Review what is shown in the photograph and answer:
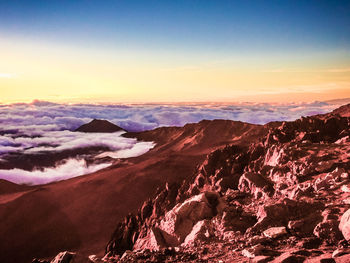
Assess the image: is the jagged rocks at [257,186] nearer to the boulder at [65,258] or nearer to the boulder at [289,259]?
the boulder at [289,259]

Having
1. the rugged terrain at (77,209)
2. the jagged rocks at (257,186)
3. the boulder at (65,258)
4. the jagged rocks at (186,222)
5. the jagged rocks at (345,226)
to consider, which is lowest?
the rugged terrain at (77,209)

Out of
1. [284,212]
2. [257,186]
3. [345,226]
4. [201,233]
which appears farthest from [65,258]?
[257,186]

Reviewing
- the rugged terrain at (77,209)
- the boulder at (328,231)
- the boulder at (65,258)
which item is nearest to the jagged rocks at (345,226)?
the boulder at (328,231)

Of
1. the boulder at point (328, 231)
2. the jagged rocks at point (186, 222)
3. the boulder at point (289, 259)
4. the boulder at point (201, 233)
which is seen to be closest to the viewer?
the boulder at point (289, 259)

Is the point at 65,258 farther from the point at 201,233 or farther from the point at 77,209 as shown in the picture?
the point at 77,209

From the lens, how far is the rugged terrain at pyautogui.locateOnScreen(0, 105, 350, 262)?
848 centimetres

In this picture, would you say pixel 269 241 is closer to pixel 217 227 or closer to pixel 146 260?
pixel 217 227

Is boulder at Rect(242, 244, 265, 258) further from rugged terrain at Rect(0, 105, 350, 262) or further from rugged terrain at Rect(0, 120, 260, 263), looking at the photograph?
rugged terrain at Rect(0, 120, 260, 263)

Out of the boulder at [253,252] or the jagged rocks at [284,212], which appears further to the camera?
the jagged rocks at [284,212]

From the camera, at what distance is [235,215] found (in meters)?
12.1

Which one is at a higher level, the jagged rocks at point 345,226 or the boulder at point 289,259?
the jagged rocks at point 345,226

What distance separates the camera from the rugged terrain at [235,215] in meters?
8.48

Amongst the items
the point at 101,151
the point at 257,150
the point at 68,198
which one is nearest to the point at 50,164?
the point at 101,151

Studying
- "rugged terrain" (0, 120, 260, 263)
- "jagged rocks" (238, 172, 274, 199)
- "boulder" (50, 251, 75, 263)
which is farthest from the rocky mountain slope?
"rugged terrain" (0, 120, 260, 263)
